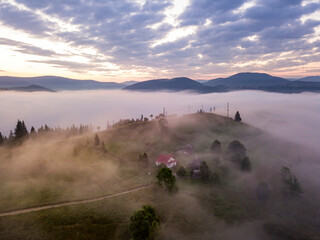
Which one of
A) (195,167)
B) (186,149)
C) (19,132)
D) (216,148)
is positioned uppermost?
(19,132)

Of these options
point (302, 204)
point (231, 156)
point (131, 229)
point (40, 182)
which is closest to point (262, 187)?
point (302, 204)

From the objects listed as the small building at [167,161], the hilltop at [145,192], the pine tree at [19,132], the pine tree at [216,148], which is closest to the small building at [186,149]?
the hilltop at [145,192]

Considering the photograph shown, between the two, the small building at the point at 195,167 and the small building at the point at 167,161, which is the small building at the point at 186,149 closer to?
the small building at the point at 195,167

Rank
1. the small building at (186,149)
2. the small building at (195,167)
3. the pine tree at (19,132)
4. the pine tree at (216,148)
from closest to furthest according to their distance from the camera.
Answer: the small building at (195,167) → the pine tree at (216,148) → the small building at (186,149) → the pine tree at (19,132)

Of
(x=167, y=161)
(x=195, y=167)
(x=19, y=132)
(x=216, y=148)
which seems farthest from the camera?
(x=19, y=132)

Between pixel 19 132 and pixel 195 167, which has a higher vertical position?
pixel 19 132

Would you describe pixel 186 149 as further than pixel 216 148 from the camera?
Yes

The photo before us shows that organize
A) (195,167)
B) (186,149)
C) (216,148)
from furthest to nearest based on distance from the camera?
1. (186,149)
2. (216,148)
3. (195,167)

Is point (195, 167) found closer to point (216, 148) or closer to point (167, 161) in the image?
point (167, 161)

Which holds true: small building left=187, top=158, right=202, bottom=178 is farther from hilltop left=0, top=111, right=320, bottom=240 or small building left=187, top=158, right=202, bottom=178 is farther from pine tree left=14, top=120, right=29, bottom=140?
pine tree left=14, top=120, right=29, bottom=140

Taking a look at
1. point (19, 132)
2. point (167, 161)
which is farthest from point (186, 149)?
point (19, 132)

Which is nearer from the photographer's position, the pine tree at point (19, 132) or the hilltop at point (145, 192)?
the hilltop at point (145, 192)
